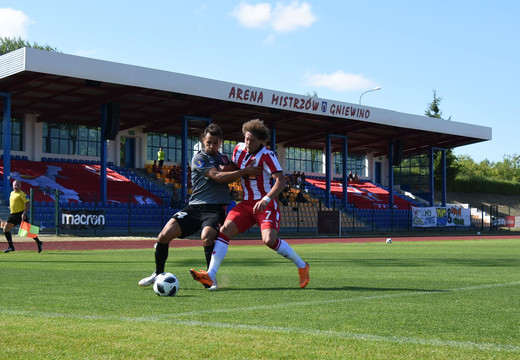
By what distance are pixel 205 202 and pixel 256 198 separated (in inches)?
23.4

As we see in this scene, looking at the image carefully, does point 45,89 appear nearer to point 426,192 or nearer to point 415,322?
point 415,322

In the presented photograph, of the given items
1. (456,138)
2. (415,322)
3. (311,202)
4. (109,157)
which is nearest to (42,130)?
(109,157)

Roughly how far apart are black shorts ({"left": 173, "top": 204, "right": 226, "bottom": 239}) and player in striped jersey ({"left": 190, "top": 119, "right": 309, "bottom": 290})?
0.14 metres

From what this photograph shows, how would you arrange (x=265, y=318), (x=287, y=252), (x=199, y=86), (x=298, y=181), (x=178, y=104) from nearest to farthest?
(x=265, y=318) → (x=287, y=252) → (x=199, y=86) → (x=178, y=104) → (x=298, y=181)

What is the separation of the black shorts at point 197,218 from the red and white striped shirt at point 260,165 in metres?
0.41

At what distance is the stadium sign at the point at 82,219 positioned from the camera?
28.4 m

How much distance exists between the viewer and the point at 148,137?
46938 mm

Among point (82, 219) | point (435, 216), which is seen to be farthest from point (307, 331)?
point (435, 216)

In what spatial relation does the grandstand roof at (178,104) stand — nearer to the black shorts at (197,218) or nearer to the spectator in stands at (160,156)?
the spectator in stands at (160,156)

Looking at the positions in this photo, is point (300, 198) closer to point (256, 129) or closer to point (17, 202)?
point (17, 202)

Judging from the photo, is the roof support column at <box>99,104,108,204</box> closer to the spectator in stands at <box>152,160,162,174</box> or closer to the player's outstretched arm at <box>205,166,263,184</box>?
the spectator in stands at <box>152,160,162,174</box>

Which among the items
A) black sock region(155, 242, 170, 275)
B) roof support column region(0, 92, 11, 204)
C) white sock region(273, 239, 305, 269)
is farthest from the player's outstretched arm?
roof support column region(0, 92, 11, 204)

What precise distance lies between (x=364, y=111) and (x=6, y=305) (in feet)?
126

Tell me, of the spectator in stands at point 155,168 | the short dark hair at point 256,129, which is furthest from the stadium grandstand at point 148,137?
the short dark hair at point 256,129
